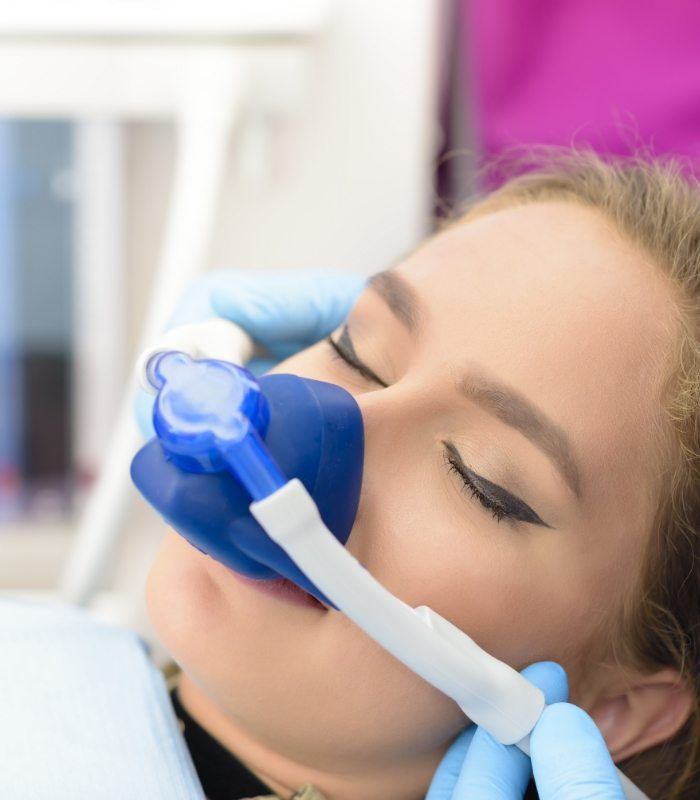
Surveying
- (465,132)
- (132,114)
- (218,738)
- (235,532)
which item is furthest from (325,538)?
(465,132)

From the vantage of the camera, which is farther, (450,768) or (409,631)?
(450,768)

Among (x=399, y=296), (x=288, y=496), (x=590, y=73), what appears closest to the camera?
(x=288, y=496)

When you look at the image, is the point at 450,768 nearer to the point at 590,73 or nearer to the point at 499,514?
the point at 499,514

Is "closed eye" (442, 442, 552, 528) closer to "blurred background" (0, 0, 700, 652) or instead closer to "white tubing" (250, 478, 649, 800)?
"white tubing" (250, 478, 649, 800)

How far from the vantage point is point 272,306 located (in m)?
1.25

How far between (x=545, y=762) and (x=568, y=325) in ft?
1.16

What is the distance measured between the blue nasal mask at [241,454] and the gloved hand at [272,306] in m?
0.42

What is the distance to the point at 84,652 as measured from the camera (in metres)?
1.04

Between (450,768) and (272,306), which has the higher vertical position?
(272,306)

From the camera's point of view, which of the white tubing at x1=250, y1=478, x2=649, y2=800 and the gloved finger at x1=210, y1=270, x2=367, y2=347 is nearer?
the white tubing at x1=250, y1=478, x2=649, y2=800

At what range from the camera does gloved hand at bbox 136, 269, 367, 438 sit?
124cm

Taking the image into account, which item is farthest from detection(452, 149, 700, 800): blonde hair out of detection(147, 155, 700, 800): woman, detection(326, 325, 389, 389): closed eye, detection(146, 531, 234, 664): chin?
detection(146, 531, 234, 664): chin

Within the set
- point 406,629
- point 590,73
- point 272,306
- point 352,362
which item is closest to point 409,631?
point 406,629

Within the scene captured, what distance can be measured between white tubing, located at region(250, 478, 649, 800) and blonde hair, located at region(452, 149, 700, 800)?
13 centimetres
